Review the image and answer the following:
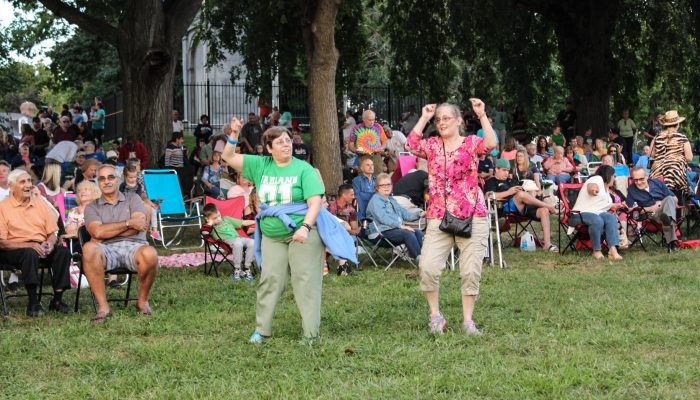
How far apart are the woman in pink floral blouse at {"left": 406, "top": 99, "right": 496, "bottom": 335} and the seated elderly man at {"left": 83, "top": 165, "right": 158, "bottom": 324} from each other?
8.32 feet

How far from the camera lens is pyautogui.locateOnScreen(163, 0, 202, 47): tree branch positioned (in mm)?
18359

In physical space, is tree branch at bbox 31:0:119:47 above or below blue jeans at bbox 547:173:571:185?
above

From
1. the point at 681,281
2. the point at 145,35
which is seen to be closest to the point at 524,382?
the point at 681,281

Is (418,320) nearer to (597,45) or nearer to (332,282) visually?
(332,282)

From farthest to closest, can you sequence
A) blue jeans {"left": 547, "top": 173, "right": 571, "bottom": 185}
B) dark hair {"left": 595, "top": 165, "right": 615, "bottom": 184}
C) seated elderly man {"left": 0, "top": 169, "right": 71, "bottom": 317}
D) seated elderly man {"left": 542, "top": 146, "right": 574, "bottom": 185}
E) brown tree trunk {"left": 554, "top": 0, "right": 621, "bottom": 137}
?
brown tree trunk {"left": 554, "top": 0, "right": 621, "bottom": 137}
seated elderly man {"left": 542, "top": 146, "right": 574, "bottom": 185}
blue jeans {"left": 547, "top": 173, "right": 571, "bottom": 185}
dark hair {"left": 595, "top": 165, "right": 615, "bottom": 184}
seated elderly man {"left": 0, "top": 169, "right": 71, "bottom": 317}

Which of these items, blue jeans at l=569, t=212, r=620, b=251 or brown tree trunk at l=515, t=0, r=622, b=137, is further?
brown tree trunk at l=515, t=0, r=622, b=137

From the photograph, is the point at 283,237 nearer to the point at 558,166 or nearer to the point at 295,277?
the point at 295,277

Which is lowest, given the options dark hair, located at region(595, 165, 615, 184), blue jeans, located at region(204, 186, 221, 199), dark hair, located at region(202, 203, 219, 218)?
blue jeans, located at region(204, 186, 221, 199)

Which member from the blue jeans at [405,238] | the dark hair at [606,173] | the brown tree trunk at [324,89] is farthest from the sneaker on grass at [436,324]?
the brown tree trunk at [324,89]

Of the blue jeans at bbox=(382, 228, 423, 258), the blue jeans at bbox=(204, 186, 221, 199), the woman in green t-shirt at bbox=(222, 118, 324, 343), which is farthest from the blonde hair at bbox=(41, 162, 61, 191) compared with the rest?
the woman in green t-shirt at bbox=(222, 118, 324, 343)

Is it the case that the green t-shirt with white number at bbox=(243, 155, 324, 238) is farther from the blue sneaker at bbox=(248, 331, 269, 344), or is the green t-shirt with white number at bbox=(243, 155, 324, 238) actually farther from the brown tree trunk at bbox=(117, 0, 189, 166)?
the brown tree trunk at bbox=(117, 0, 189, 166)

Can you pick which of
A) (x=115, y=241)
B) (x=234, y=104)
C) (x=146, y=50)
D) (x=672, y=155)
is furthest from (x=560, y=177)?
(x=234, y=104)

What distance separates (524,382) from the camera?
240 inches

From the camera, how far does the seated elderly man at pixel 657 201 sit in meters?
13.2
